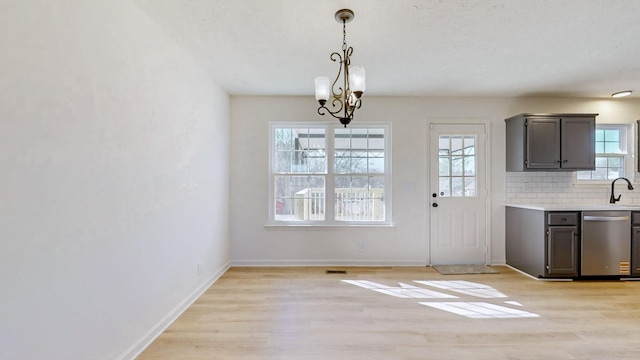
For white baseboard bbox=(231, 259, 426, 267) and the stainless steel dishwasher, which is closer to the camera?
the stainless steel dishwasher

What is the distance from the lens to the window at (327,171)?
4156 mm

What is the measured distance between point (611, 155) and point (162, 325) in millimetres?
5942

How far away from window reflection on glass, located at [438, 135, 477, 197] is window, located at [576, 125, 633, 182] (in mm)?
1518

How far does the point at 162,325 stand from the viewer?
229cm

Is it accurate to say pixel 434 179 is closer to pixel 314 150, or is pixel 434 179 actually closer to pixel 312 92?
pixel 314 150

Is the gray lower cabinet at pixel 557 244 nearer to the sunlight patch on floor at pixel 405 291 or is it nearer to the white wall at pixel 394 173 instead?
the white wall at pixel 394 173

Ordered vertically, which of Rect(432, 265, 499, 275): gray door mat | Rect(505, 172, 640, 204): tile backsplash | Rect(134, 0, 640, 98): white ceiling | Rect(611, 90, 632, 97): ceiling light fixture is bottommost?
Rect(432, 265, 499, 275): gray door mat

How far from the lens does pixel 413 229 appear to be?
162 inches

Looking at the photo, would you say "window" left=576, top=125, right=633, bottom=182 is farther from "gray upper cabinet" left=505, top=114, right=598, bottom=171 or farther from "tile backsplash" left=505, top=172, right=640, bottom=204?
"gray upper cabinet" left=505, top=114, right=598, bottom=171

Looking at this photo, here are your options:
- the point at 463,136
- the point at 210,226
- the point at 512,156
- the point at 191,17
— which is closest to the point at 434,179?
the point at 463,136

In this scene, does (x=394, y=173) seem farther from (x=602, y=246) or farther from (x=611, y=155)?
(x=611, y=155)

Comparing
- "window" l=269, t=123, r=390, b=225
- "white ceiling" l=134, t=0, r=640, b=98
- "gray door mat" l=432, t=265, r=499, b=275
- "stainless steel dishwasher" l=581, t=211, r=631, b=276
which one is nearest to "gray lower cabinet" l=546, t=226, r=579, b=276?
"stainless steel dishwasher" l=581, t=211, r=631, b=276

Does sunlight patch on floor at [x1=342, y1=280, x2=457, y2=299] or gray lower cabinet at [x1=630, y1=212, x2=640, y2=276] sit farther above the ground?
gray lower cabinet at [x1=630, y1=212, x2=640, y2=276]

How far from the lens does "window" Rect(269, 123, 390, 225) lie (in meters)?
4.16
